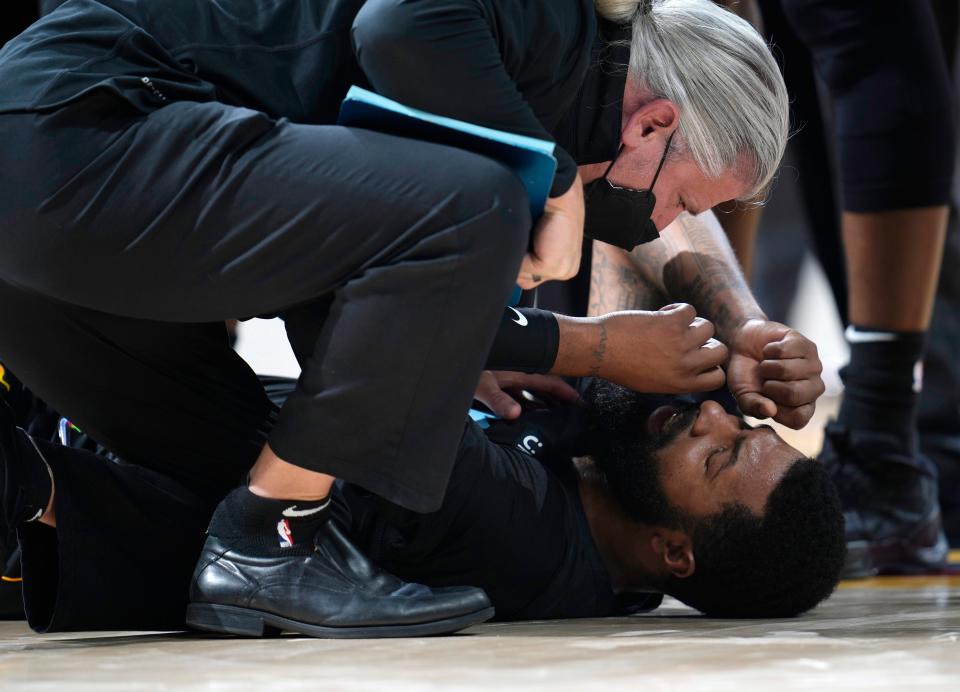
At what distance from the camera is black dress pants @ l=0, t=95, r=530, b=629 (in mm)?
1368

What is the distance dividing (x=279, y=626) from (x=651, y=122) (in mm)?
762

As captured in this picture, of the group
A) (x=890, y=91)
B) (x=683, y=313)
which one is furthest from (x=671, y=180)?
(x=890, y=91)

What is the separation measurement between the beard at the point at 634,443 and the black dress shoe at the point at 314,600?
46cm

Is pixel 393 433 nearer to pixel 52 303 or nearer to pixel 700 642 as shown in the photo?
pixel 700 642

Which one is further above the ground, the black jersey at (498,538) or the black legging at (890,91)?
the black legging at (890,91)

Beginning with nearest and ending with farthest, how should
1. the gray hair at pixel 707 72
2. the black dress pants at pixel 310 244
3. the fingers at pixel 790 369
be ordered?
the black dress pants at pixel 310 244 → the gray hair at pixel 707 72 → the fingers at pixel 790 369

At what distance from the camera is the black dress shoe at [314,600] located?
4.66 feet

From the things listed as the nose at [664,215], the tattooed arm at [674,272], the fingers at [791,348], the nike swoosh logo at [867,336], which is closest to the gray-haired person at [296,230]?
the nose at [664,215]

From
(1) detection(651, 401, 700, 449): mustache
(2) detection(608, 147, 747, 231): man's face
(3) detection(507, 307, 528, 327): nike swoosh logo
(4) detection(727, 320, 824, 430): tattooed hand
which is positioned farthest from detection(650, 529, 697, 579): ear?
(2) detection(608, 147, 747, 231): man's face

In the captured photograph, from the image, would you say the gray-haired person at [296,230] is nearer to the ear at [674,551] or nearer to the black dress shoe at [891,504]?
the ear at [674,551]

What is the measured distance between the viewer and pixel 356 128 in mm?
1445

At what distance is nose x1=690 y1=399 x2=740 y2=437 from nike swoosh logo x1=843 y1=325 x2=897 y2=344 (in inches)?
Answer: 37.7

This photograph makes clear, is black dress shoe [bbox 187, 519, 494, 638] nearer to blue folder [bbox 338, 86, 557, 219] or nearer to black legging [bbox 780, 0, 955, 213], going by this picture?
blue folder [bbox 338, 86, 557, 219]

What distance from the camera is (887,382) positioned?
8.84 feet
